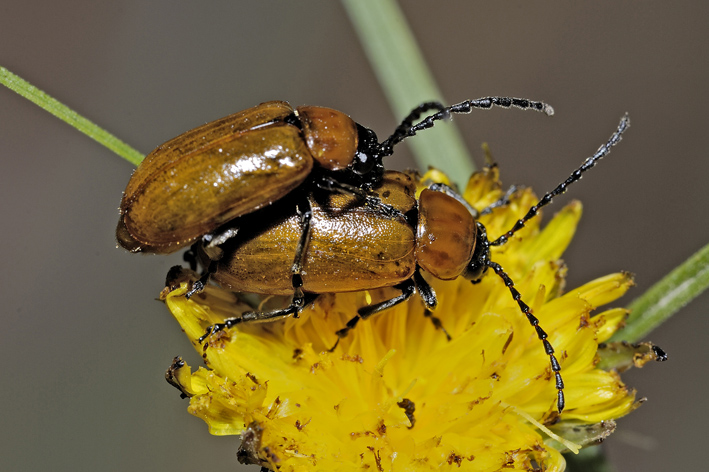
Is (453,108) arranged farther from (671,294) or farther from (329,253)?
(671,294)

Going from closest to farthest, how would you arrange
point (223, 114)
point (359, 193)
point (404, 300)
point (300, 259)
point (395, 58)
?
1. point (300, 259)
2. point (359, 193)
3. point (404, 300)
4. point (395, 58)
5. point (223, 114)

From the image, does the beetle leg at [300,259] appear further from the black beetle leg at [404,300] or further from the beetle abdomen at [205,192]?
the black beetle leg at [404,300]

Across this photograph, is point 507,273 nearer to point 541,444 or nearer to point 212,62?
point 541,444

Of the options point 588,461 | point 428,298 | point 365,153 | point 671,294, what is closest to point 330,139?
point 365,153

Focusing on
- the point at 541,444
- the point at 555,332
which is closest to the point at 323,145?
the point at 555,332

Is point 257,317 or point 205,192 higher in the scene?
point 205,192
